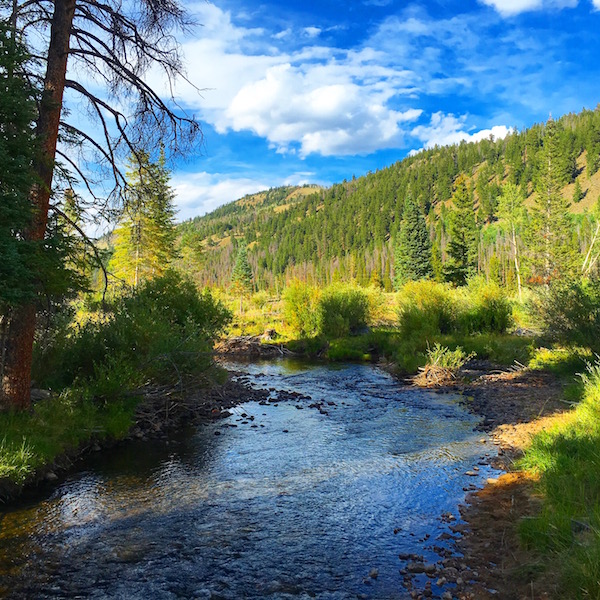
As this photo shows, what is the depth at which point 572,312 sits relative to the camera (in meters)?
16.4

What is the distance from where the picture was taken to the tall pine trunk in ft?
29.3

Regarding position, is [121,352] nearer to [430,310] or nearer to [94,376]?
[94,376]

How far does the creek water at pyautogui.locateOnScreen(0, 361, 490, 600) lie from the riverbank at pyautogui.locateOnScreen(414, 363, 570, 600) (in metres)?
0.40

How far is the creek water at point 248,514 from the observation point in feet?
19.4

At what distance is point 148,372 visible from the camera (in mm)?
13398

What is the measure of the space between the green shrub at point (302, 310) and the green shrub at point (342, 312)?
667mm

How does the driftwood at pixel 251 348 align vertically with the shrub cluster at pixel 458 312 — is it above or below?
below

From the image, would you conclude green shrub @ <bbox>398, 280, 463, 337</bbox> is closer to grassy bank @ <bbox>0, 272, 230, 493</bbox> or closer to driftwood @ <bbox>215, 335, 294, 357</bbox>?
driftwood @ <bbox>215, 335, 294, 357</bbox>

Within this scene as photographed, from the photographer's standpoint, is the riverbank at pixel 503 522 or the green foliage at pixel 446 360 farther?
the green foliage at pixel 446 360

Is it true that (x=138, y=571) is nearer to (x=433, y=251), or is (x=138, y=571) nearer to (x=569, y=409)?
(x=569, y=409)

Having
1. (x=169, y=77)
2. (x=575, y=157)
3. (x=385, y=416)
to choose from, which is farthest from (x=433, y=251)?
(x=575, y=157)

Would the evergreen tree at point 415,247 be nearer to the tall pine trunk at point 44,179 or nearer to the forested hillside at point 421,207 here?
the forested hillside at point 421,207

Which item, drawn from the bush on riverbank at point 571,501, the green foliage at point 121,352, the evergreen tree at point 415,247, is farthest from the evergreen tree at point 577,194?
the green foliage at point 121,352

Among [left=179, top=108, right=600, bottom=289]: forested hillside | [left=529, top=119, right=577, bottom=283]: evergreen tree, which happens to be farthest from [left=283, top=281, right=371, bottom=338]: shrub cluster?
[left=179, top=108, right=600, bottom=289]: forested hillside
